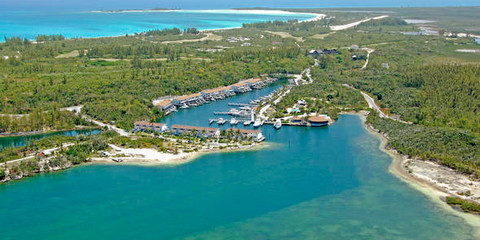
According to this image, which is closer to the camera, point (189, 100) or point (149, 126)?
point (149, 126)

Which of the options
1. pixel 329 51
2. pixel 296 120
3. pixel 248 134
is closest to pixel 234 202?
pixel 248 134

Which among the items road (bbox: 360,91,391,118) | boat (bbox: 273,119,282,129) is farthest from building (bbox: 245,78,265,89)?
boat (bbox: 273,119,282,129)

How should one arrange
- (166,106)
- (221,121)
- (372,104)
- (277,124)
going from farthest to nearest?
(372,104) < (166,106) < (221,121) < (277,124)

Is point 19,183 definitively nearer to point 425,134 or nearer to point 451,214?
point 451,214

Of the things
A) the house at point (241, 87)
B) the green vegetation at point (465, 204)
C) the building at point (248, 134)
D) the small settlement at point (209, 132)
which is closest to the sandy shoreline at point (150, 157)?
the building at point (248, 134)

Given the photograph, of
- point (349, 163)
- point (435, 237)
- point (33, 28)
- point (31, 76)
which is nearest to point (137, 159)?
point (349, 163)

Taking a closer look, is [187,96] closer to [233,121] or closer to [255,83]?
[233,121]

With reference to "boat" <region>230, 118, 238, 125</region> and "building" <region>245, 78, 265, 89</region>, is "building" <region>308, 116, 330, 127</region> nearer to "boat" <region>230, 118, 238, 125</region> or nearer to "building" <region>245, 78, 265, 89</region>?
"boat" <region>230, 118, 238, 125</region>
